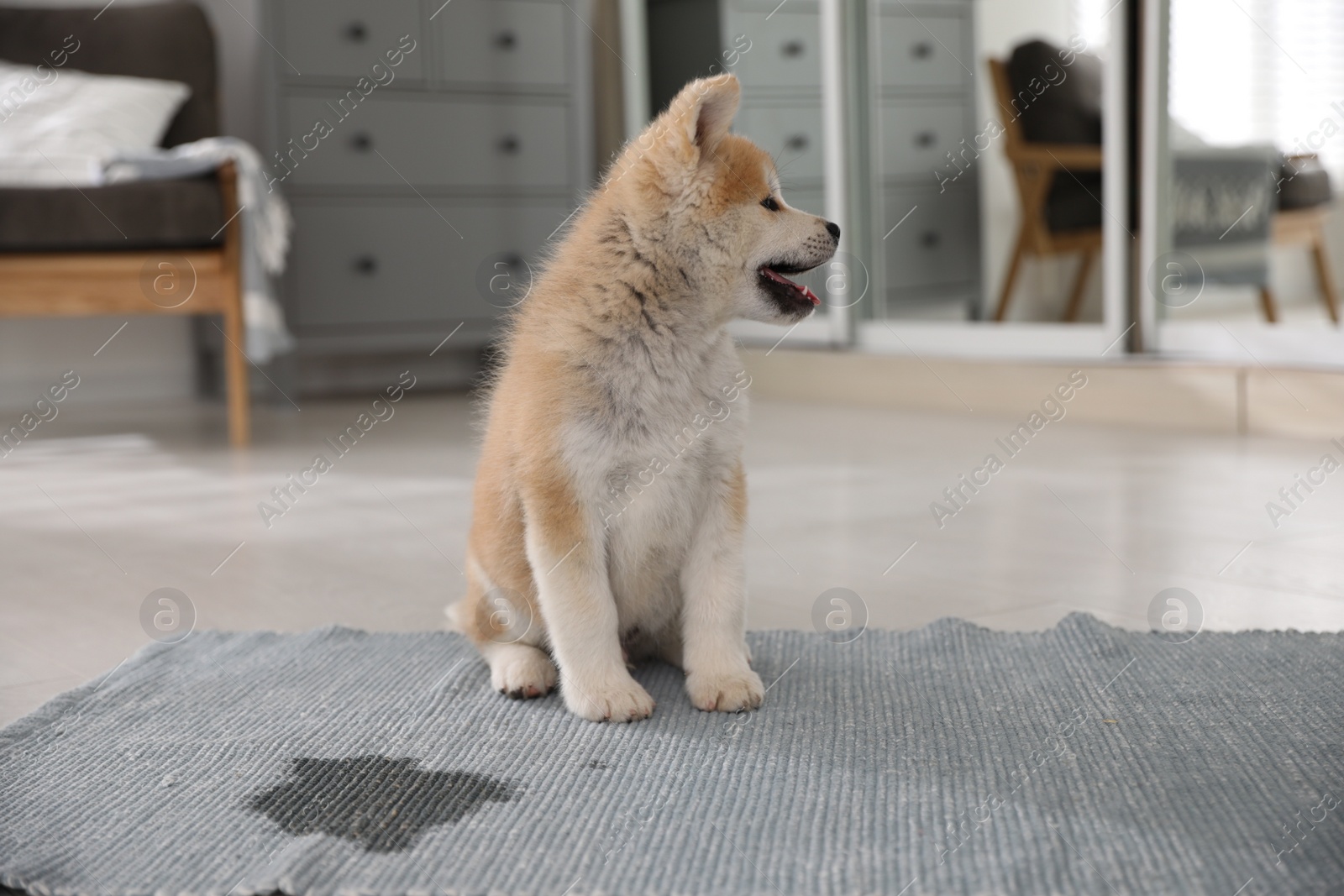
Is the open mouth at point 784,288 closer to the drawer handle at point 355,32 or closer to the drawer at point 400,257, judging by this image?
the drawer at point 400,257

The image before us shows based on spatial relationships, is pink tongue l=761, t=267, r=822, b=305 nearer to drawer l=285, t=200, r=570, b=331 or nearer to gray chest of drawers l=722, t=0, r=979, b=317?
gray chest of drawers l=722, t=0, r=979, b=317

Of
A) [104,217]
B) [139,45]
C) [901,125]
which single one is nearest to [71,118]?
[139,45]

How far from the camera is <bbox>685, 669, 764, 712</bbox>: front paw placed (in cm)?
144

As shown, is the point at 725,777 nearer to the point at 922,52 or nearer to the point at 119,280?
the point at 119,280

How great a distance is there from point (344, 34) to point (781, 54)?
1.66 metres

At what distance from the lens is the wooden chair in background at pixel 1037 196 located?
4.08m

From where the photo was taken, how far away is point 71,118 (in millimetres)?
4148

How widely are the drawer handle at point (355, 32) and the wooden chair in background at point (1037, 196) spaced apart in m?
2.29

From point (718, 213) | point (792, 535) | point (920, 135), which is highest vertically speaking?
point (920, 135)

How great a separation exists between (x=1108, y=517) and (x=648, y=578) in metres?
1.33

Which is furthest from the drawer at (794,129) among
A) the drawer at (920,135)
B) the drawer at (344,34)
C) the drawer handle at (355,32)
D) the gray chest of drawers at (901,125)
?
the drawer handle at (355,32)

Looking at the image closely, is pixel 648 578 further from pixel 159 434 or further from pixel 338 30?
pixel 338 30

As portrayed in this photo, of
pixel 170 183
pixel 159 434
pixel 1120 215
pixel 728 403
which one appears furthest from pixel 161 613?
pixel 1120 215

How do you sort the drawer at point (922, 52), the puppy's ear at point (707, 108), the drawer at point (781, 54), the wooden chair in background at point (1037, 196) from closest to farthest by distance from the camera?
the puppy's ear at point (707, 108), the wooden chair in background at point (1037, 196), the drawer at point (922, 52), the drawer at point (781, 54)
